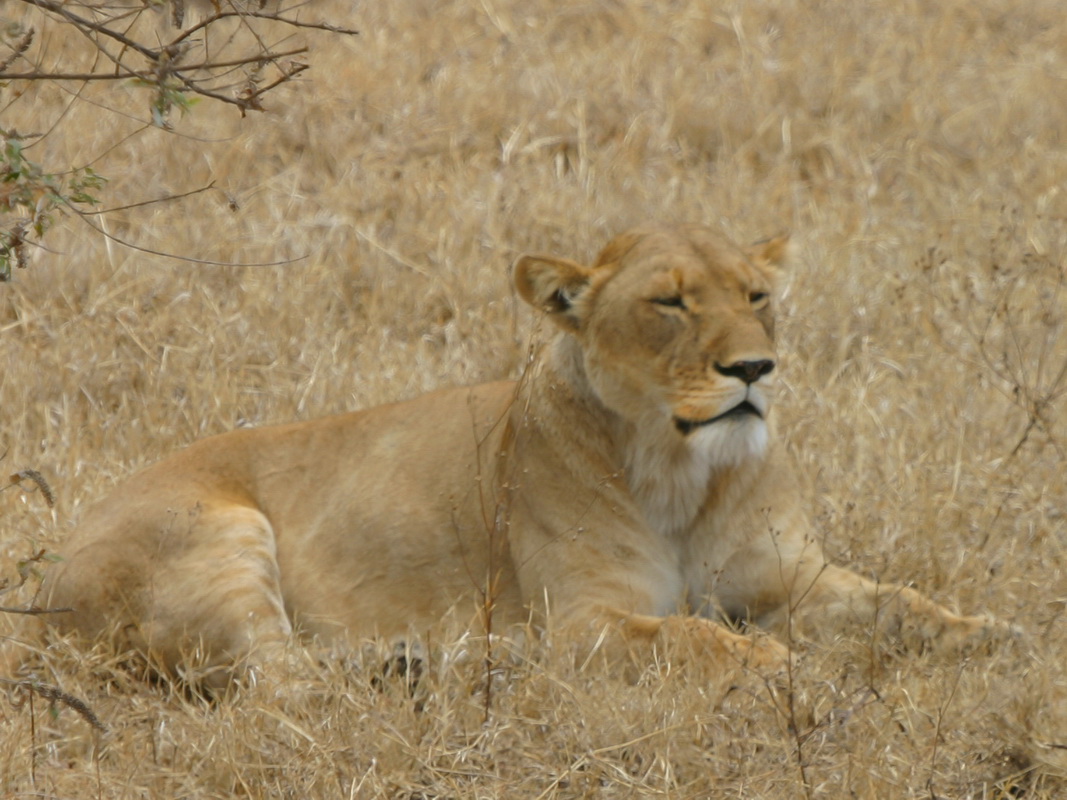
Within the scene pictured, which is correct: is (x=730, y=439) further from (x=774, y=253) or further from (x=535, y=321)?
(x=535, y=321)

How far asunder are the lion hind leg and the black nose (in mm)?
1153

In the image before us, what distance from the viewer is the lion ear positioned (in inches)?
173

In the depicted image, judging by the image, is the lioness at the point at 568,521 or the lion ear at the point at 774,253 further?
the lion ear at the point at 774,253

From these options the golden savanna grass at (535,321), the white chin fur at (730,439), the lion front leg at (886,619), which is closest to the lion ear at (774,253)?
the golden savanna grass at (535,321)

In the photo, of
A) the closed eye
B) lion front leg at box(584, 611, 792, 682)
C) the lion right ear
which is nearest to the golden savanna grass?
lion front leg at box(584, 611, 792, 682)

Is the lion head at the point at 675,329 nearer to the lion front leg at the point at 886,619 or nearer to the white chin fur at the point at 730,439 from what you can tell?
the white chin fur at the point at 730,439

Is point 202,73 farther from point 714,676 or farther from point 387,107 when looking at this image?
point 714,676

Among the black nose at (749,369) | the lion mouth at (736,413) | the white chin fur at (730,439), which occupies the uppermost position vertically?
the black nose at (749,369)

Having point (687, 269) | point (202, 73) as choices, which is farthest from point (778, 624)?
point (202, 73)

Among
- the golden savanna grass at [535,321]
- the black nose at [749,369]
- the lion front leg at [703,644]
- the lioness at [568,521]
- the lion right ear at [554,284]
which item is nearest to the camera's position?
the golden savanna grass at [535,321]

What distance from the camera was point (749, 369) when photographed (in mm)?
3787

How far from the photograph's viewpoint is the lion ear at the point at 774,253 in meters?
4.39

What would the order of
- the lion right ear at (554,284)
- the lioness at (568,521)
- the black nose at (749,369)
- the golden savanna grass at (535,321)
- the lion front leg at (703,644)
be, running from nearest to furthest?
the golden savanna grass at (535,321)
the lion front leg at (703,644)
the black nose at (749,369)
the lioness at (568,521)
the lion right ear at (554,284)

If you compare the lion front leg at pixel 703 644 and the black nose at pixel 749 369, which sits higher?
the black nose at pixel 749 369
